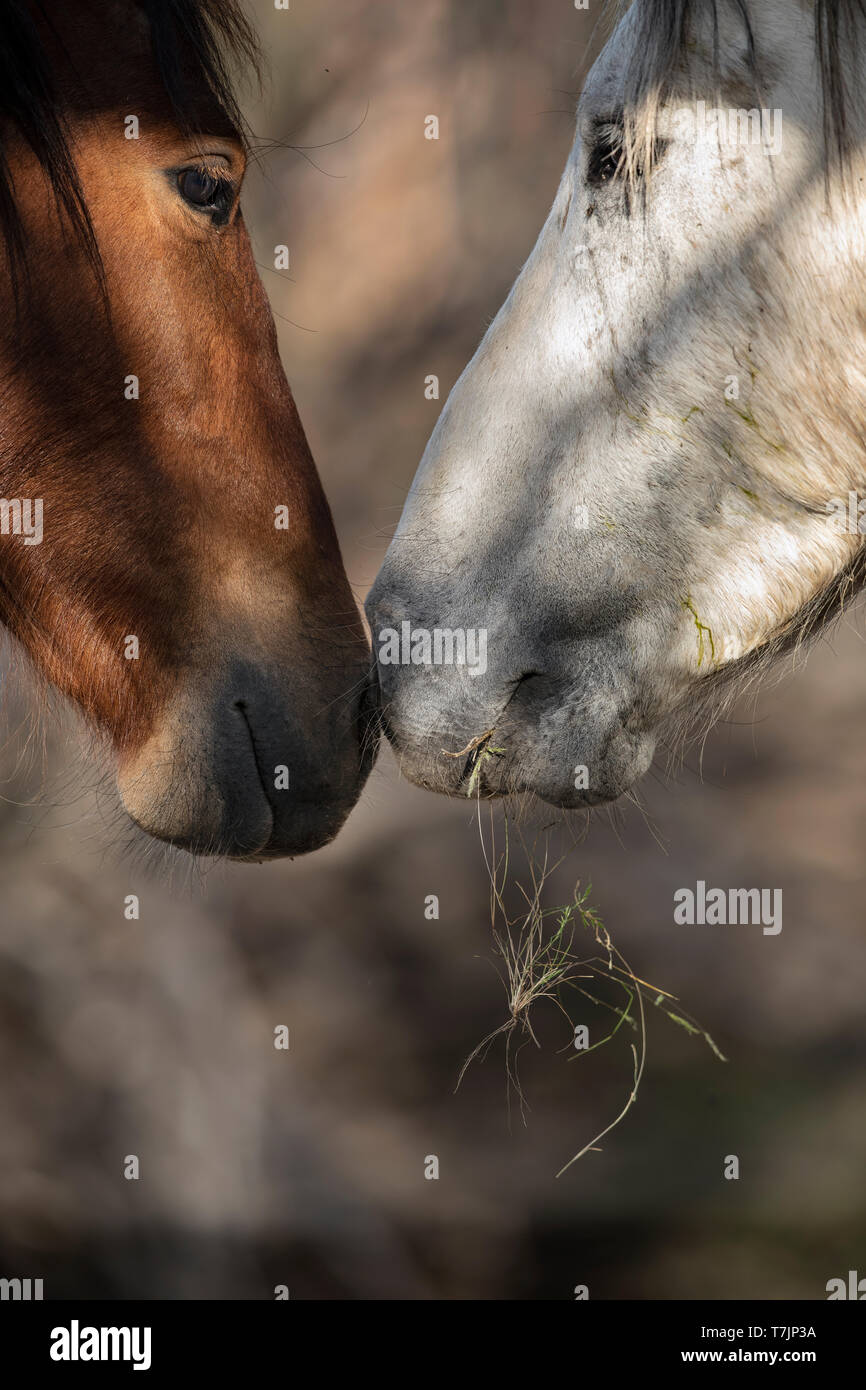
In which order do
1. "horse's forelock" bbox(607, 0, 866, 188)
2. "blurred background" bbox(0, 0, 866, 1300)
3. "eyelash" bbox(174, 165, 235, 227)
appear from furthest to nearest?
"blurred background" bbox(0, 0, 866, 1300), "eyelash" bbox(174, 165, 235, 227), "horse's forelock" bbox(607, 0, 866, 188)

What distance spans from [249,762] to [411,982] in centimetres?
190

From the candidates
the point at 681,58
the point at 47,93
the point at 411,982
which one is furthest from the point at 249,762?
the point at 411,982

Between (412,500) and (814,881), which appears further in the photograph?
(814,881)

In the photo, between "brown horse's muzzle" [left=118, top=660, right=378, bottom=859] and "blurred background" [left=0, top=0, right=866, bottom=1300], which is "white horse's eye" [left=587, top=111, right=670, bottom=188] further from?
"blurred background" [left=0, top=0, right=866, bottom=1300]

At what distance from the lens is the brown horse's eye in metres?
1.80

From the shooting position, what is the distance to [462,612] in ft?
5.57

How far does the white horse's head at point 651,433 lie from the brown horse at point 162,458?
0.22 meters

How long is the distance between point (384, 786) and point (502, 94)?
2.19 metres

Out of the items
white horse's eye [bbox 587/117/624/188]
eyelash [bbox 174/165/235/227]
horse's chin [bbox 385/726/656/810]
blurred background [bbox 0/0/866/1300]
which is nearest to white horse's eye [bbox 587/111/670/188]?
white horse's eye [bbox 587/117/624/188]

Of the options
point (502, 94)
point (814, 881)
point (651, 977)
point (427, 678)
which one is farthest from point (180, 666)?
point (502, 94)

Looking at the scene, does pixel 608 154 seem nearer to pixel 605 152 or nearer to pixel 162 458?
pixel 605 152

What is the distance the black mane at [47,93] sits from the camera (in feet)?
5.39

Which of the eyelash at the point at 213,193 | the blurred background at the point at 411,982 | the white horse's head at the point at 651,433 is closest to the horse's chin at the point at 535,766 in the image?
the white horse's head at the point at 651,433
